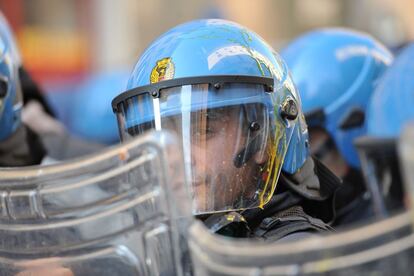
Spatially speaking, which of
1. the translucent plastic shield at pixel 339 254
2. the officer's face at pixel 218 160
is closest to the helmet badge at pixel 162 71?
the officer's face at pixel 218 160

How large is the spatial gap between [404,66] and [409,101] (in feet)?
0.91

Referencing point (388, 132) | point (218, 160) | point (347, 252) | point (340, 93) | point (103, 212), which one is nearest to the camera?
point (347, 252)

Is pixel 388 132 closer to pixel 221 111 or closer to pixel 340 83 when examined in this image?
pixel 221 111

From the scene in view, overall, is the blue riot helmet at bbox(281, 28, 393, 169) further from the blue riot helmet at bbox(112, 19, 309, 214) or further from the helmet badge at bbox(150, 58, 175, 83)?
the helmet badge at bbox(150, 58, 175, 83)

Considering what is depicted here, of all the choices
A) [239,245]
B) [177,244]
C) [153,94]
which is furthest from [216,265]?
[153,94]

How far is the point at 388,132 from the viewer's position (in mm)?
2430

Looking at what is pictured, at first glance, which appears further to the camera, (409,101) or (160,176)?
(409,101)

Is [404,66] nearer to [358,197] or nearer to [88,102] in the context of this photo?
[358,197]

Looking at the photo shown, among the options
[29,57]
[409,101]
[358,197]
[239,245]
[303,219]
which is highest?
[239,245]

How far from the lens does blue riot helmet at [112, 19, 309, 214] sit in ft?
7.00

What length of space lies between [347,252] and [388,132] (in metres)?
1.20

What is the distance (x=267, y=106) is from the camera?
2258 millimetres

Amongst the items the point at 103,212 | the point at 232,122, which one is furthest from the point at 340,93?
the point at 103,212

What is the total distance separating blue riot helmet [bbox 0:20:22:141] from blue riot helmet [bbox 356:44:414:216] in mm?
1440
